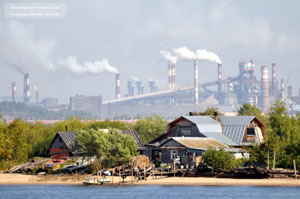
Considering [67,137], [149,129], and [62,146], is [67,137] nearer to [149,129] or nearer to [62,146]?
[62,146]

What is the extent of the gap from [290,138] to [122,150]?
1942cm

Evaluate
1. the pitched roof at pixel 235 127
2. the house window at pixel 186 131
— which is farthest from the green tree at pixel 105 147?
the pitched roof at pixel 235 127

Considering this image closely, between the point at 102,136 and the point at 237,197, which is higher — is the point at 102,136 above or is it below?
above

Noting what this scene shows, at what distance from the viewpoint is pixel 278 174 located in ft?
183

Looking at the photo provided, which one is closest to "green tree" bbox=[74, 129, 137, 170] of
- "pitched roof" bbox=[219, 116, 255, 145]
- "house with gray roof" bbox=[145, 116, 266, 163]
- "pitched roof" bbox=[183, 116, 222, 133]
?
"house with gray roof" bbox=[145, 116, 266, 163]

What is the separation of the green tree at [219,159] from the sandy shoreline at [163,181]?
1263 millimetres

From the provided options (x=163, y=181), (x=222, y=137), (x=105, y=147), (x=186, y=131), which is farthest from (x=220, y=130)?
(x=163, y=181)

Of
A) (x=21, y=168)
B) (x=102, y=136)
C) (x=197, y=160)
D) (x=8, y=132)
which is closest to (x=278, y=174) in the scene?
(x=197, y=160)

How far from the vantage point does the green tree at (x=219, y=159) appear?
187ft

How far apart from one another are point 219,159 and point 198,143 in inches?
260

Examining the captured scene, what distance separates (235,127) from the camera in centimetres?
7006

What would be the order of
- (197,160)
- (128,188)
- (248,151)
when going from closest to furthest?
(128,188) < (197,160) < (248,151)

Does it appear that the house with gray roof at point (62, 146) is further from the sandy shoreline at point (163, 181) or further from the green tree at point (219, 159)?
the green tree at point (219, 159)

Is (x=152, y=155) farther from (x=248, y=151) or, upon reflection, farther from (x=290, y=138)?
(x=290, y=138)
